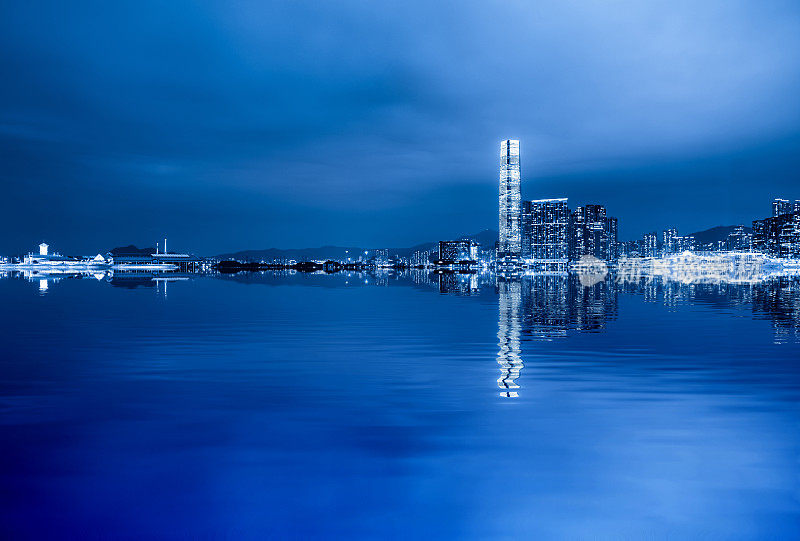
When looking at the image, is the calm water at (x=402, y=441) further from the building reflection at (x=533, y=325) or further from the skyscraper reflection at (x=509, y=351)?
the building reflection at (x=533, y=325)

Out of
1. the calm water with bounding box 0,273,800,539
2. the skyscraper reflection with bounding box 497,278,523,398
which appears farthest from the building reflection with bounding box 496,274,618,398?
the calm water with bounding box 0,273,800,539

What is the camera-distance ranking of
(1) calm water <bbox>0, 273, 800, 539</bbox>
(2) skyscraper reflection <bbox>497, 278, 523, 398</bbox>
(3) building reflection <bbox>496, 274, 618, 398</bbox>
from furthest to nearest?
(3) building reflection <bbox>496, 274, 618, 398</bbox>, (2) skyscraper reflection <bbox>497, 278, 523, 398</bbox>, (1) calm water <bbox>0, 273, 800, 539</bbox>

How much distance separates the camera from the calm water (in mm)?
9234

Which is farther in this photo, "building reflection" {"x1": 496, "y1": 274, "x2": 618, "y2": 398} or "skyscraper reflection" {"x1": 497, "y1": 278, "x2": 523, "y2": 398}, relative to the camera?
"building reflection" {"x1": 496, "y1": 274, "x2": 618, "y2": 398}

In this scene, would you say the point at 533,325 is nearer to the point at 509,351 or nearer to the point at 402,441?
the point at 509,351

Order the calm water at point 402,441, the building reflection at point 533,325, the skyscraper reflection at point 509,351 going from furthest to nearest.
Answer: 1. the building reflection at point 533,325
2. the skyscraper reflection at point 509,351
3. the calm water at point 402,441

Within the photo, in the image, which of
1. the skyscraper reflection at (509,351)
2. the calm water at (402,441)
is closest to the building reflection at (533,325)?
the skyscraper reflection at (509,351)

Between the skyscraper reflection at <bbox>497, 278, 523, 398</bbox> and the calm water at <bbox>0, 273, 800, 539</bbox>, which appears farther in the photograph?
the skyscraper reflection at <bbox>497, 278, 523, 398</bbox>

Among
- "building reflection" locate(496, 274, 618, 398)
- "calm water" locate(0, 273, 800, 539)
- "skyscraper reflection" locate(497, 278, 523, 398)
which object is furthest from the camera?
"building reflection" locate(496, 274, 618, 398)

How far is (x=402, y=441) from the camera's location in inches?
516

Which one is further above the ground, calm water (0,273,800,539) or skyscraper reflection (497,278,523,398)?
skyscraper reflection (497,278,523,398)

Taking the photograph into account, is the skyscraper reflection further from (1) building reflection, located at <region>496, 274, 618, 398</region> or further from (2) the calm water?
(2) the calm water

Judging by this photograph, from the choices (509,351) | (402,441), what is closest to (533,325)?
(509,351)

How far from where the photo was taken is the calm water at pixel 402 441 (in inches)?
364
